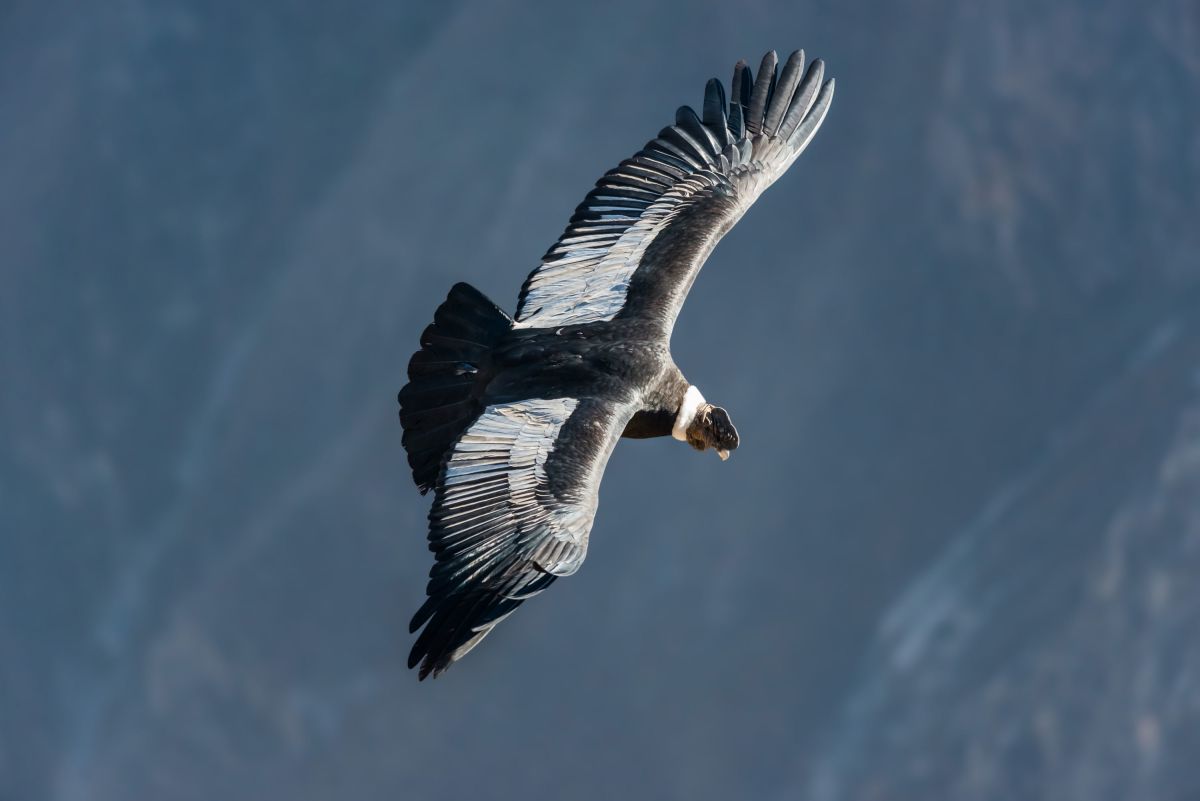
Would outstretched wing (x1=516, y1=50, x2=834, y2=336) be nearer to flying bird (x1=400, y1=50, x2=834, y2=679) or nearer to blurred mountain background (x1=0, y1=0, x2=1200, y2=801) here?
flying bird (x1=400, y1=50, x2=834, y2=679)

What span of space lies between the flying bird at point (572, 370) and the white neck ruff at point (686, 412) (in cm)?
2

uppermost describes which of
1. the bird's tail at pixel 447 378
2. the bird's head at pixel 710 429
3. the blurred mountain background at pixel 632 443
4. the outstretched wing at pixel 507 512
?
the blurred mountain background at pixel 632 443

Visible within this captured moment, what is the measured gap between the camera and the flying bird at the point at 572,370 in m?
18.9

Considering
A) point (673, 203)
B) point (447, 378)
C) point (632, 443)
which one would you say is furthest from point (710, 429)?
point (632, 443)

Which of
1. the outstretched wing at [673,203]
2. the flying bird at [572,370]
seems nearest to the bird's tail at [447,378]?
the flying bird at [572,370]

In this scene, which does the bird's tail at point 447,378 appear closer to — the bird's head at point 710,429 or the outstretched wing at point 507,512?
the outstretched wing at point 507,512

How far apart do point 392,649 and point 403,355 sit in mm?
8860

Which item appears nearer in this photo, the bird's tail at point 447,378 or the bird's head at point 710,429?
the bird's tail at point 447,378

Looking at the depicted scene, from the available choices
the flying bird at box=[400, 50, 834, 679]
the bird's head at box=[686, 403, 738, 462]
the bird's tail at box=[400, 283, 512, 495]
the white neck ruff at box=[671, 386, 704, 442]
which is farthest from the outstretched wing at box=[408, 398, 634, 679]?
the bird's head at box=[686, 403, 738, 462]

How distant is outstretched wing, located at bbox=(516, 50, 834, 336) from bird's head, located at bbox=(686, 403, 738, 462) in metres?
0.99

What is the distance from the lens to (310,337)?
67.4m

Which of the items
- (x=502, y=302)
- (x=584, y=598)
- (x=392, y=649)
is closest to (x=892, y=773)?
(x=584, y=598)

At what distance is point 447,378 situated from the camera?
838 inches

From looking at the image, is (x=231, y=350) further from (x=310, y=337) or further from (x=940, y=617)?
(x=940, y=617)
